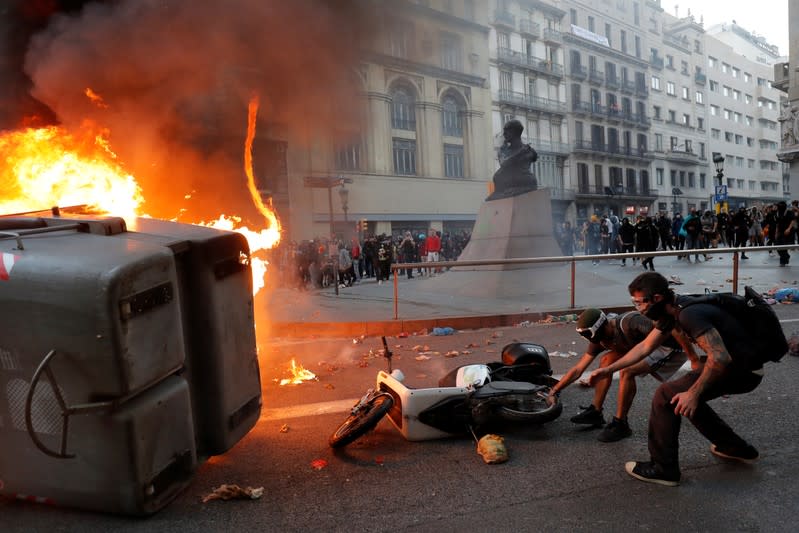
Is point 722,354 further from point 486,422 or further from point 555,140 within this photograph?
point 555,140

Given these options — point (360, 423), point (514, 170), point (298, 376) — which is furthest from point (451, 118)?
point (360, 423)

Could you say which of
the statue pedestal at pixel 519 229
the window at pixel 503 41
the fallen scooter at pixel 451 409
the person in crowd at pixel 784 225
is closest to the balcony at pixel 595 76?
the window at pixel 503 41

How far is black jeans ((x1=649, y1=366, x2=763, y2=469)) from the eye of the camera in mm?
2820

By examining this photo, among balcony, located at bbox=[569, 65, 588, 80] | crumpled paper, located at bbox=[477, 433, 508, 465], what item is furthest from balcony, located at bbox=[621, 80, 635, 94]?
crumpled paper, located at bbox=[477, 433, 508, 465]

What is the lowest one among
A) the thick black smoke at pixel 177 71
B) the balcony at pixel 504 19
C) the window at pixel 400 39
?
the thick black smoke at pixel 177 71

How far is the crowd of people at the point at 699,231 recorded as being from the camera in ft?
44.4

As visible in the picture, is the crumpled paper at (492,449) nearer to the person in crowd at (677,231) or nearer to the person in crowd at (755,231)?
the person in crowd at (677,231)

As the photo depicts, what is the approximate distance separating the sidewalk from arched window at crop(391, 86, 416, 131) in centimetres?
1472

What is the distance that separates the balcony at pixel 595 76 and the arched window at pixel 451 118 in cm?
2136

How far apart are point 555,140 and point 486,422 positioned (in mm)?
41644

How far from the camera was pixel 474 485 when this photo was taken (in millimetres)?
2891

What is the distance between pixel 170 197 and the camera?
20.0ft

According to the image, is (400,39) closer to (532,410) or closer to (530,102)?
(532,410)

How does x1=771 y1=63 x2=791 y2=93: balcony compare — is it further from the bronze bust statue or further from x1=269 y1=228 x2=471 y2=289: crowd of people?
the bronze bust statue
